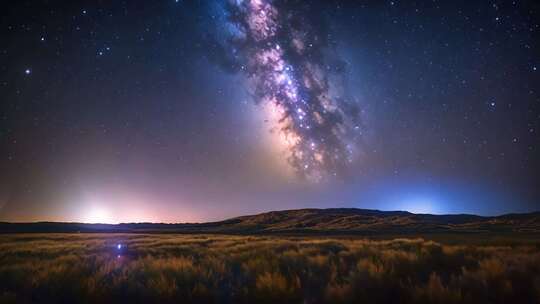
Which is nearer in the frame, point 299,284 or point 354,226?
point 299,284

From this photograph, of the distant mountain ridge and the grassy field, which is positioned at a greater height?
the distant mountain ridge

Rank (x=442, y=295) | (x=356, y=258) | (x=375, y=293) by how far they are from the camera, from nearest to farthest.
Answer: (x=442, y=295) → (x=375, y=293) → (x=356, y=258)

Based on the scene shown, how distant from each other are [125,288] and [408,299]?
19.1 ft

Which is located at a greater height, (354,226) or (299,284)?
(354,226)

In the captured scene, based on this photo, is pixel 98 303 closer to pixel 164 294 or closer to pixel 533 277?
pixel 164 294

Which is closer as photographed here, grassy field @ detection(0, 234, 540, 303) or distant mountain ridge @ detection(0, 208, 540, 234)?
grassy field @ detection(0, 234, 540, 303)

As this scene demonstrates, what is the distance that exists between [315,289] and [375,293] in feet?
4.67

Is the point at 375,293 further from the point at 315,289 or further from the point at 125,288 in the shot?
the point at 125,288

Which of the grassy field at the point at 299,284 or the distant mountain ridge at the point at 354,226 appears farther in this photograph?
the distant mountain ridge at the point at 354,226

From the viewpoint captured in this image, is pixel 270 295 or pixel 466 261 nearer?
pixel 270 295

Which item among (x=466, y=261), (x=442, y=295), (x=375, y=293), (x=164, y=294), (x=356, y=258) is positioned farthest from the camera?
(x=356, y=258)

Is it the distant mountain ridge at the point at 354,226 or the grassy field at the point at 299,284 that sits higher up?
the distant mountain ridge at the point at 354,226

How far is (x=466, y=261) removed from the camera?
11555mm

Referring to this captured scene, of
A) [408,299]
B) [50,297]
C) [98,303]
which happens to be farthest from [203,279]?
[408,299]
